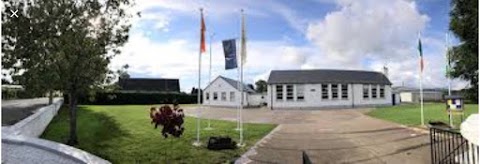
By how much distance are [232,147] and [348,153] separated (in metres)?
3.17

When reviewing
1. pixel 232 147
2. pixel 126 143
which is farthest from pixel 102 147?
pixel 232 147

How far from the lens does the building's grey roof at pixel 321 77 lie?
40.4 meters

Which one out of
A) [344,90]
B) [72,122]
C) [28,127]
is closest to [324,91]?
[344,90]

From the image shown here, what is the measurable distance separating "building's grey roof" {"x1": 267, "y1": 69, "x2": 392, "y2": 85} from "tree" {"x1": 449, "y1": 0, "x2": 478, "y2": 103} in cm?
2906

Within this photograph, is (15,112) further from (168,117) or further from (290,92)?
(290,92)

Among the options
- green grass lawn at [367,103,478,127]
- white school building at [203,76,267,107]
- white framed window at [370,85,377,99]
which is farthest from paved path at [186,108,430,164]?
white school building at [203,76,267,107]

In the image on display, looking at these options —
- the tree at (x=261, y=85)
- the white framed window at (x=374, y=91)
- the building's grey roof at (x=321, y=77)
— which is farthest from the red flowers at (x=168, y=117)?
the tree at (x=261, y=85)

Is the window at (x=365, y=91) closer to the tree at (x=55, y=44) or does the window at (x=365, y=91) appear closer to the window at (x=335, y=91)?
the window at (x=335, y=91)

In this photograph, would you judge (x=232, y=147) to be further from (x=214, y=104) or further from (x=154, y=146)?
(x=214, y=104)

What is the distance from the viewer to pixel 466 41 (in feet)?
34.8

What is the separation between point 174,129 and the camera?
9.87 meters

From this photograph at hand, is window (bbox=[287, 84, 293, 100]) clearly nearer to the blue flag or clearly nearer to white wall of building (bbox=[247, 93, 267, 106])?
white wall of building (bbox=[247, 93, 267, 106])

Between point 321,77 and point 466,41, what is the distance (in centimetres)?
3080

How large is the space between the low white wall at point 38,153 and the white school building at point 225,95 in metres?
35.8
